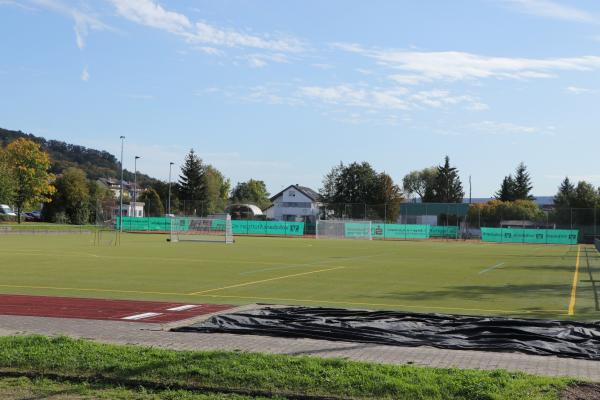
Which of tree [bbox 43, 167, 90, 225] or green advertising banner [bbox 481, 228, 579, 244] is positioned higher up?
tree [bbox 43, 167, 90, 225]

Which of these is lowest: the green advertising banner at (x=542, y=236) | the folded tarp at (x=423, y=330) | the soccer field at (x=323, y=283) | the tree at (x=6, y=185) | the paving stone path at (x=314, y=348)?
the soccer field at (x=323, y=283)

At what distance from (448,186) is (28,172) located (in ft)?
287

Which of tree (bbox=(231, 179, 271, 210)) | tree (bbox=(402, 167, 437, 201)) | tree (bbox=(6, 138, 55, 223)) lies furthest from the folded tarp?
tree (bbox=(231, 179, 271, 210))

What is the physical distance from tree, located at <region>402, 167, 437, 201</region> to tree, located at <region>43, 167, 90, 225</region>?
96.4m

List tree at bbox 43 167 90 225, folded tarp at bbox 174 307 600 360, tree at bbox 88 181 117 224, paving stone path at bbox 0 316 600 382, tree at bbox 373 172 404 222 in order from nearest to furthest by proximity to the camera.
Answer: paving stone path at bbox 0 316 600 382 → folded tarp at bbox 174 307 600 360 → tree at bbox 43 167 90 225 → tree at bbox 88 181 117 224 → tree at bbox 373 172 404 222

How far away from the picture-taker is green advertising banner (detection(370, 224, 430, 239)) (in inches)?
3024

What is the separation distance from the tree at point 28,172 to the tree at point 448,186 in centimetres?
8333

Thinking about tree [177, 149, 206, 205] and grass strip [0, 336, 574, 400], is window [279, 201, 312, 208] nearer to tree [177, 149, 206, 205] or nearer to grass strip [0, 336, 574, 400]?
tree [177, 149, 206, 205]

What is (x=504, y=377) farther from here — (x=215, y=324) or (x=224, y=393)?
(x=215, y=324)

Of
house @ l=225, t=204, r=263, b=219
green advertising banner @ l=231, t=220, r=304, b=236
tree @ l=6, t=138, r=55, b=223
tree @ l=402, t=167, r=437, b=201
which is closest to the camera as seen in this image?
green advertising banner @ l=231, t=220, r=304, b=236

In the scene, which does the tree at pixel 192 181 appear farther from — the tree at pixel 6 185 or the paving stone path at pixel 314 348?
the paving stone path at pixel 314 348

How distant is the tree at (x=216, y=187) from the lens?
134 m

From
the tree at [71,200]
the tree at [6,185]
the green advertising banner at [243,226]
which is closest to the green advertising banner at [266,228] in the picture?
the green advertising banner at [243,226]

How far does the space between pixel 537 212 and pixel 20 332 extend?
10122 cm
